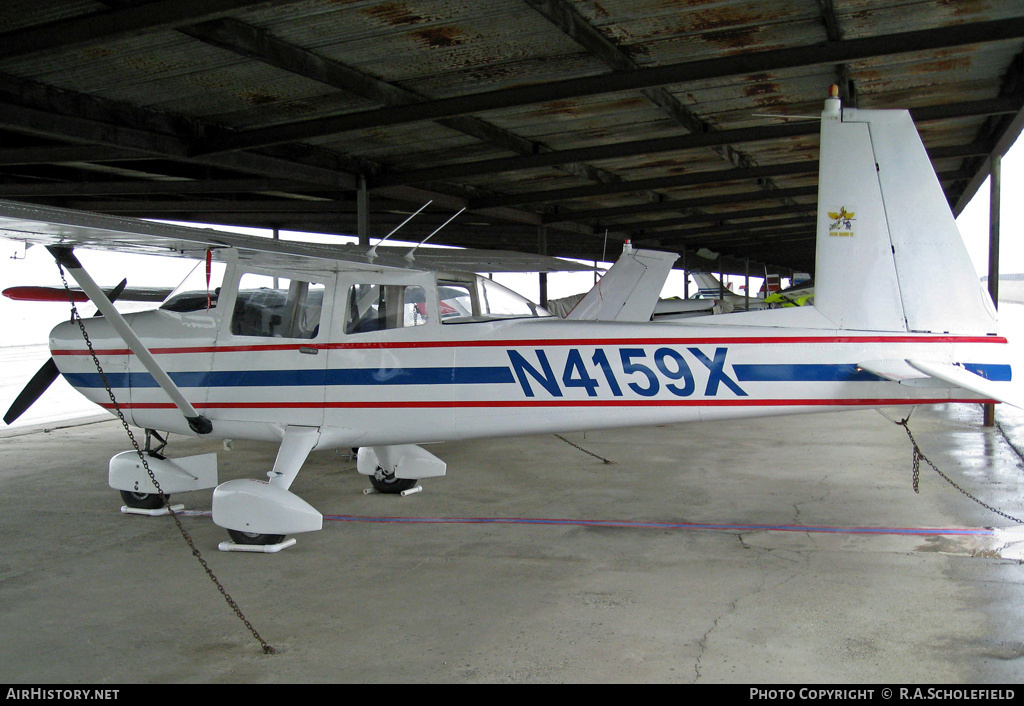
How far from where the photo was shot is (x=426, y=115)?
660 centimetres

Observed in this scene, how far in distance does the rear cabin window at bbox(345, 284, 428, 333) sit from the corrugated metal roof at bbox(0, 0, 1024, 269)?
175cm

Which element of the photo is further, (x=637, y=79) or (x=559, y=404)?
(x=637, y=79)

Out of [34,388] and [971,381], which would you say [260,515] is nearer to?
[34,388]

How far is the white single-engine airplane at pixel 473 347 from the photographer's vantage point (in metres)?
4.38

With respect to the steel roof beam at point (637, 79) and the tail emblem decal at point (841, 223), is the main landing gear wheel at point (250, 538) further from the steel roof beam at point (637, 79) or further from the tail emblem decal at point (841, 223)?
the tail emblem decal at point (841, 223)

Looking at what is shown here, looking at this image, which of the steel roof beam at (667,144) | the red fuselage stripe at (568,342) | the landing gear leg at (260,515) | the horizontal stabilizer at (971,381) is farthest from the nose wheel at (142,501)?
the horizontal stabilizer at (971,381)

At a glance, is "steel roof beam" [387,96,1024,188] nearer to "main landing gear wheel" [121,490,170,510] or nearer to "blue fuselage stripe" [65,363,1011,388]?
"blue fuselage stripe" [65,363,1011,388]

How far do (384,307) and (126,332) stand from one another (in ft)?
5.40

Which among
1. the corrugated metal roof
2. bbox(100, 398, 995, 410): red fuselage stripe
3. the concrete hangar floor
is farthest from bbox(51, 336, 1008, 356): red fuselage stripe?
the corrugated metal roof

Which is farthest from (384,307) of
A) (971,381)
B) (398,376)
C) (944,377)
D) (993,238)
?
(993,238)

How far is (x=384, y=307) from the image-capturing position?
5371mm

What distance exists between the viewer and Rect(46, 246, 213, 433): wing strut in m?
4.69

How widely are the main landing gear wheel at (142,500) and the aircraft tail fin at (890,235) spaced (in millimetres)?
4944
